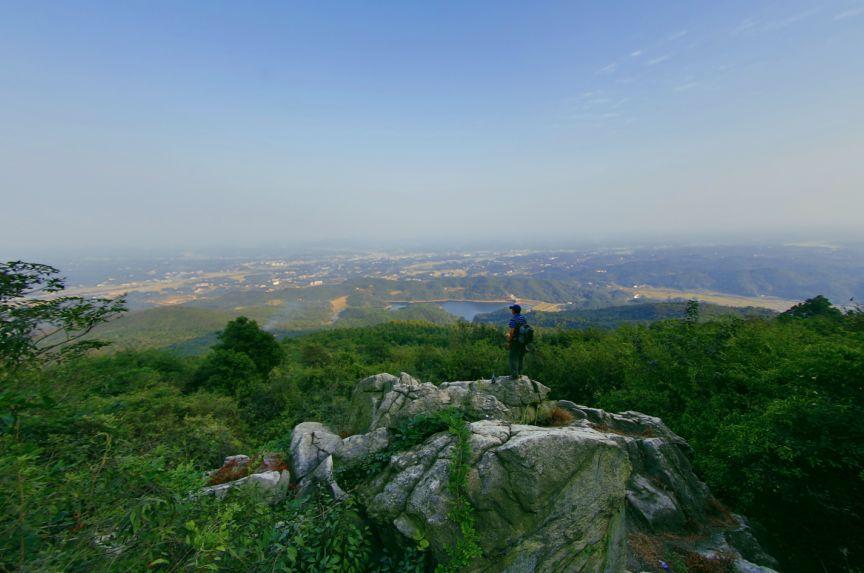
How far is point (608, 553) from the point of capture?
275 inches

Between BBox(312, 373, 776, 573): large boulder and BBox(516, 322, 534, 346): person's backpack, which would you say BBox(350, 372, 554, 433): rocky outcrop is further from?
BBox(516, 322, 534, 346): person's backpack

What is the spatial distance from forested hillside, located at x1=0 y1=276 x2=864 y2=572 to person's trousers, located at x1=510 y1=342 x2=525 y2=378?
7417 millimetres

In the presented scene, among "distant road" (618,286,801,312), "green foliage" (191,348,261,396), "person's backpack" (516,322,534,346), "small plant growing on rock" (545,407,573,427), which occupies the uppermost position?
"person's backpack" (516,322,534,346)

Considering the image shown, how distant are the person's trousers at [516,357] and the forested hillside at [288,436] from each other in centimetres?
742

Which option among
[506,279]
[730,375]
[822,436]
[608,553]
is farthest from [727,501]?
[506,279]

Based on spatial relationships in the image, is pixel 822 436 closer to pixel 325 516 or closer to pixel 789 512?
pixel 789 512

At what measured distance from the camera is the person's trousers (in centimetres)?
1203

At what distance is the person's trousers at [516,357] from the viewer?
12030 millimetres

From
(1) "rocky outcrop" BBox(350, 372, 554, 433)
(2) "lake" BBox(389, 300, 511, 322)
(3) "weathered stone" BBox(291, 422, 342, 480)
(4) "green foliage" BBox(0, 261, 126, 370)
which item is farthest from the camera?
(2) "lake" BBox(389, 300, 511, 322)

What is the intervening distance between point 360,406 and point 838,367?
17955 mm

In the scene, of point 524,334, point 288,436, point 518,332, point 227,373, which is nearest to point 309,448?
point 288,436

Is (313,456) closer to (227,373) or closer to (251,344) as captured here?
(227,373)

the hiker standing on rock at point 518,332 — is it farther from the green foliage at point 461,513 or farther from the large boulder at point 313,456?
the large boulder at point 313,456

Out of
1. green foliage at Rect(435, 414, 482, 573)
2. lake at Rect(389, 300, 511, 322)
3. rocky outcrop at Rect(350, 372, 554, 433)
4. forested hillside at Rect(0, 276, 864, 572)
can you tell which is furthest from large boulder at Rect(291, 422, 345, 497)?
lake at Rect(389, 300, 511, 322)
